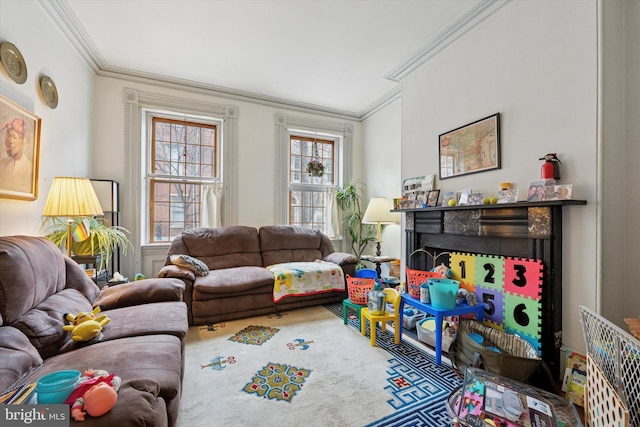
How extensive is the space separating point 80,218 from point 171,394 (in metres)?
2.22

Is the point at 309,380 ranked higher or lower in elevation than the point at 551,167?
lower

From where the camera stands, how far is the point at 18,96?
2010mm

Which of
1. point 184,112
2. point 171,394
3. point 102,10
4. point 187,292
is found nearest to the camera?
point 171,394

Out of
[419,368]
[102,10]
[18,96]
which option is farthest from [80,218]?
[419,368]

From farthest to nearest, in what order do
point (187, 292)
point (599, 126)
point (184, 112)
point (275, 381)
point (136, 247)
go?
1. point (184, 112)
2. point (136, 247)
3. point (187, 292)
4. point (275, 381)
5. point (599, 126)

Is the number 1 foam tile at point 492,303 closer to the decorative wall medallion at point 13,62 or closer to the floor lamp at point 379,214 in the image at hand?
the floor lamp at point 379,214

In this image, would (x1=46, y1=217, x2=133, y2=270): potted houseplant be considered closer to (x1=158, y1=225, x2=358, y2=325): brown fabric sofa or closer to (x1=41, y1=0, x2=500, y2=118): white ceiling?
(x1=158, y1=225, x2=358, y2=325): brown fabric sofa

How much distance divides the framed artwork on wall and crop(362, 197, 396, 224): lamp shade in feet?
11.3

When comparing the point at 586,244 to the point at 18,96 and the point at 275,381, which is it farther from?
the point at 18,96

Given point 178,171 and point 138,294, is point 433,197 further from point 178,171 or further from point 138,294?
point 178,171

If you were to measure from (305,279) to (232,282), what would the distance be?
2.69ft

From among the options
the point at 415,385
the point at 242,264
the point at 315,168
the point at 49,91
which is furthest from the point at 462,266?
the point at 49,91

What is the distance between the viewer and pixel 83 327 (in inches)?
58.0

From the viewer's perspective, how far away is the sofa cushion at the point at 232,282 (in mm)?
2846
